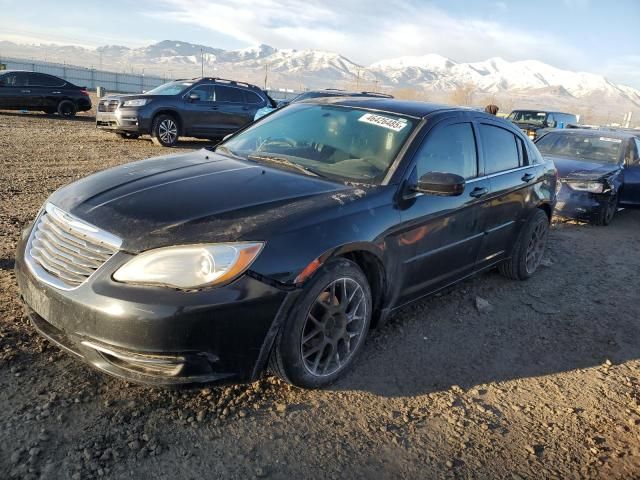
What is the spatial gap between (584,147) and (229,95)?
8522 mm

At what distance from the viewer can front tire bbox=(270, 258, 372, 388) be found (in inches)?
105

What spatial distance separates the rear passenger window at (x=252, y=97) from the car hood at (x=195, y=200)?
11.0m

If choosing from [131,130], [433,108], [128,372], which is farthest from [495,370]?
[131,130]

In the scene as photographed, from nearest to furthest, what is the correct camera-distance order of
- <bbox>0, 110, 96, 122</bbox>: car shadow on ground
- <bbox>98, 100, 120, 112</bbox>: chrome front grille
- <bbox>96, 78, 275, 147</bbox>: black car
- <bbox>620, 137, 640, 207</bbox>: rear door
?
1. <bbox>620, 137, 640, 207</bbox>: rear door
2. <bbox>96, 78, 275, 147</bbox>: black car
3. <bbox>98, 100, 120, 112</bbox>: chrome front grille
4. <bbox>0, 110, 96, 122</bbox>: car shadow on ground

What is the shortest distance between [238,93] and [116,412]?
12.2m

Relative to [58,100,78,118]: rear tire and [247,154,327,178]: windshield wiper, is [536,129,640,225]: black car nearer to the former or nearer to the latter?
[247,154,327,178]: windshield wiper

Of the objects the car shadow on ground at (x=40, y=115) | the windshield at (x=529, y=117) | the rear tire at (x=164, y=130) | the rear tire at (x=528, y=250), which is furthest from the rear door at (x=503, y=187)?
the windshield at (x=529, y=117)

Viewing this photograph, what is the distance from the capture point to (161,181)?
310 cm

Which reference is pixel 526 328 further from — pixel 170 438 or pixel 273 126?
pixel 170 438

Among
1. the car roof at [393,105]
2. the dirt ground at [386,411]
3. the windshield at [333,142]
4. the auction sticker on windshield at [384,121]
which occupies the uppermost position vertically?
the car roof at [393,105]

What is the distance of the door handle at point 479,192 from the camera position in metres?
3.92

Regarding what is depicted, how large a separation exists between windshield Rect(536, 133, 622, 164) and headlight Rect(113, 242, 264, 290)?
7904mm

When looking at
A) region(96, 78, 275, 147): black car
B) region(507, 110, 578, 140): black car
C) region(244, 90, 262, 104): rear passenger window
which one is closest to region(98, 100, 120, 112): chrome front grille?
region(96, 78, 275, 147): black car

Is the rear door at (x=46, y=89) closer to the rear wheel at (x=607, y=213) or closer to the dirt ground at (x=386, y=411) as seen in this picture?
the dirt ground at (x=386, y=411)
